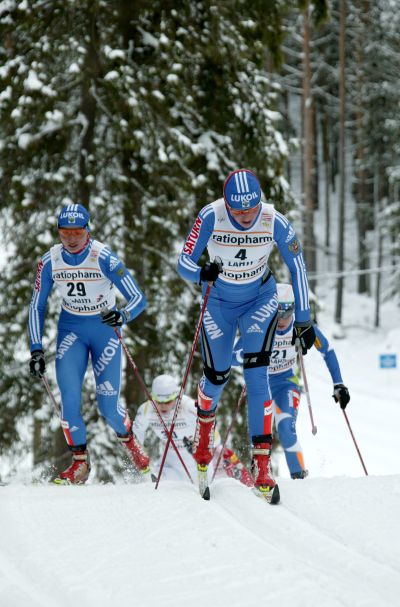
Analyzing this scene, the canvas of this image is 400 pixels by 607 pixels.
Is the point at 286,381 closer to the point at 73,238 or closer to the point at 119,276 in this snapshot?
the point at 119,276

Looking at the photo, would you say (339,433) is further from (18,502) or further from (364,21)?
(364,21)

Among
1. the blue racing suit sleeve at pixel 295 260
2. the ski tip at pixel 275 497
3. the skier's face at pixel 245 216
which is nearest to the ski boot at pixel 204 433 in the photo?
the ski tip at pixel 275 497

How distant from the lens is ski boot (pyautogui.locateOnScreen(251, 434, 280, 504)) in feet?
18.2

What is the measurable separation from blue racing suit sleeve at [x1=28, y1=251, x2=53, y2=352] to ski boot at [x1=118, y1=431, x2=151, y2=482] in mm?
1321

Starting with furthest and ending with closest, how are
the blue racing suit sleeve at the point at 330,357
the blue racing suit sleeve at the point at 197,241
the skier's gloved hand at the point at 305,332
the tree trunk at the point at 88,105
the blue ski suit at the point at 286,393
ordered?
the tree trunk at the point at 88,105
the blue ski suit at the point at 286,393
the blue racing suit sleeve at the point at 330,357
the skier's gloved hand at the point at 305,332
the blue racing suit sleeve at the point at 197,241

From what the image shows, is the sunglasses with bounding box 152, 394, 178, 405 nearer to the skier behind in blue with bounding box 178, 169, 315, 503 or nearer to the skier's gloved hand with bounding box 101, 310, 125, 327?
the skier's gloved hand with bounding box 101, 310, 125, 327

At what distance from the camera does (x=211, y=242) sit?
5.87 meters

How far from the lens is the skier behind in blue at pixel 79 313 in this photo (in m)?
6.65

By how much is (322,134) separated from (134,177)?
128ft

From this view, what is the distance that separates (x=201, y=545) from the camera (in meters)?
4.38

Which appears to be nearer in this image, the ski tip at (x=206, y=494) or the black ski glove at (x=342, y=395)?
the ski tip at (x=206, y=494)

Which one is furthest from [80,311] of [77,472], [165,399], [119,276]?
[165,399]

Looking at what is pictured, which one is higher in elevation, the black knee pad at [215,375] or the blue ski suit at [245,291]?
the blue ski suit at [245,291]

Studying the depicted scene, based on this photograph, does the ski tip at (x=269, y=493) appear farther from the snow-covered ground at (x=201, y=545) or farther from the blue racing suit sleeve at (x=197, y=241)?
the blue racing suit sleeve at (x=197, y=241)
